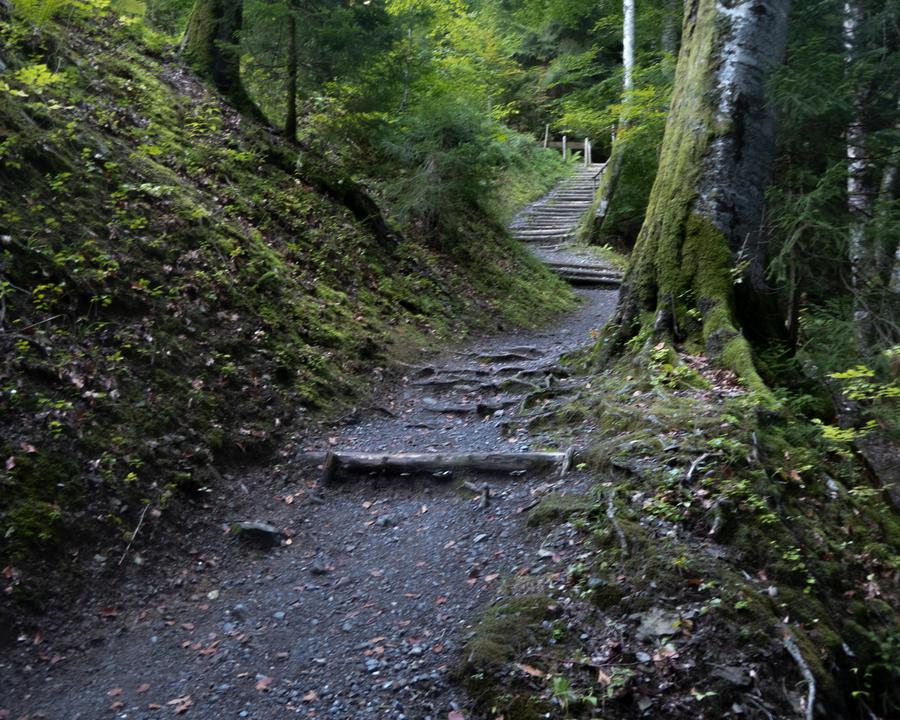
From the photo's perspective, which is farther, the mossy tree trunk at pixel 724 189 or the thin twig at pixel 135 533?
the mossy tree trunk at pixel 724 189

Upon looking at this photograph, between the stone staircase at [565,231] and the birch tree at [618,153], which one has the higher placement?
the birch tree at [618,153]

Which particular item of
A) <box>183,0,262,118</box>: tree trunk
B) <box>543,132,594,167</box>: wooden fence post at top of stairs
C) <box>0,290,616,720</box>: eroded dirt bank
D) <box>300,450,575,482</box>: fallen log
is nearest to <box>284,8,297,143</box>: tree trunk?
<box>183,0,262,118</box>: tree trunk

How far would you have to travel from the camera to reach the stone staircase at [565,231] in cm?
1833

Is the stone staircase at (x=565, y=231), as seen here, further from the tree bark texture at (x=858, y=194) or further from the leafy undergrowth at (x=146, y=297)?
the tree bark texture at (x=858, y=194)

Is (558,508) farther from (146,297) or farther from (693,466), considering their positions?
(146,297)

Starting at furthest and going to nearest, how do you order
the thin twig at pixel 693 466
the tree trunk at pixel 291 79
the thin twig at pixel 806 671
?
1. the tree trunk at pixel 291 79
2. the thin twig at pixel 693 466
3. the thin twig at pixel 806 671

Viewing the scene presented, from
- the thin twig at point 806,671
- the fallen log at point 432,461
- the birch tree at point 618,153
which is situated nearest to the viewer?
the thin twig at point 806,671

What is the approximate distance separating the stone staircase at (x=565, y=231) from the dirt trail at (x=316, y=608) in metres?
11.4

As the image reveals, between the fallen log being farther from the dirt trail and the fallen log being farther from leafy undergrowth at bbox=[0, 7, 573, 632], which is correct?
leafy undergrowth at bbox=[0, 7, 573, 632]

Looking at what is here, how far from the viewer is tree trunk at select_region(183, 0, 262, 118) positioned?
11898 mm

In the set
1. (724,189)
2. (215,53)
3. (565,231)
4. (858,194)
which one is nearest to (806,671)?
(724,189)

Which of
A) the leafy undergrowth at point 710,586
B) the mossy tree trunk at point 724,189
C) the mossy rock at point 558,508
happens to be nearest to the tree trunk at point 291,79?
the mossy tree trunk at point 724,189

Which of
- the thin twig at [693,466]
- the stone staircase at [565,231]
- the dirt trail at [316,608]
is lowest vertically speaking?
the dirt trail at [316,608]

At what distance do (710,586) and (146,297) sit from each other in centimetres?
570
